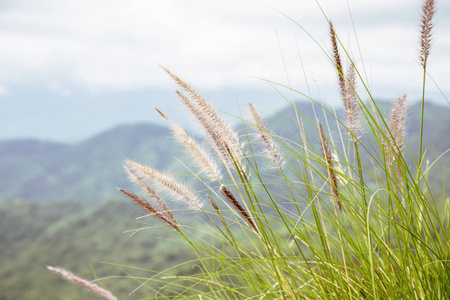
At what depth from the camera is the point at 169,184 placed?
1.41 metres

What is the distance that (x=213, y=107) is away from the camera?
1307 mm

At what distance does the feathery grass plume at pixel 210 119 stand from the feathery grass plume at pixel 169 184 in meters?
0.21

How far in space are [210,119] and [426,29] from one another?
2.47ft

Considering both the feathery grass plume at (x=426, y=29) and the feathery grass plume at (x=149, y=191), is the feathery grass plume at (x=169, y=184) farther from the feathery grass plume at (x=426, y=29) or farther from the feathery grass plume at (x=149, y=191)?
the feathery grass plume at (x=426, y=29)

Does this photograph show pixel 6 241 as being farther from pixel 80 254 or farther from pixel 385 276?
pixel 385 276

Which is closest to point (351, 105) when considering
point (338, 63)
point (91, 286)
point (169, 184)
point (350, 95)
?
point (350, 95)

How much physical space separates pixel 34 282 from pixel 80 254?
2737 mm

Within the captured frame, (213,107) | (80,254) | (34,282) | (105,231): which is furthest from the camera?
(105,231)

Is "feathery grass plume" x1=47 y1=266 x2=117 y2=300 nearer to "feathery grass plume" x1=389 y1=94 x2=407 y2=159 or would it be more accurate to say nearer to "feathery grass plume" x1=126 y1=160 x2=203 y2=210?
"feathery grass plume" x1=126 y1=160 x2=203 y2=210

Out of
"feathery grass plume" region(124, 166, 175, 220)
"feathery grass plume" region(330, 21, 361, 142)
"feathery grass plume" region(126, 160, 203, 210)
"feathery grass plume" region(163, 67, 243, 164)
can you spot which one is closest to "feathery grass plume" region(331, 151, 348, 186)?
"feathery grass plume" region(330, 21, 361, 142)

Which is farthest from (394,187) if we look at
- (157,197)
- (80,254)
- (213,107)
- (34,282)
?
(80,254)

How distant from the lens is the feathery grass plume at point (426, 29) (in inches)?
53.1

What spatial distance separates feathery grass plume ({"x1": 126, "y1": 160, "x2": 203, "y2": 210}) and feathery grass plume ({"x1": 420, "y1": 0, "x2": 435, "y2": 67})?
0.87 m

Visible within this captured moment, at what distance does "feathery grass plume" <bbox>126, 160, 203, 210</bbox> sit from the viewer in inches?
54.8
